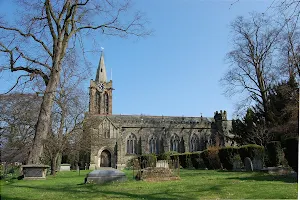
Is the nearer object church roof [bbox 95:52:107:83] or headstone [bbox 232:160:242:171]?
headstone [bbox 232:160:242:171]

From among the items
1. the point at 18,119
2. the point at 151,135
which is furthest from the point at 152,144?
the point at 18,119

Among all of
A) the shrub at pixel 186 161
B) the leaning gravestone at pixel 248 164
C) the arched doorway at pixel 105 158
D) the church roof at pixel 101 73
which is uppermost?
the church roof at pixel 101 73

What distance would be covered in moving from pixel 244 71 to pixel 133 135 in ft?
96.2

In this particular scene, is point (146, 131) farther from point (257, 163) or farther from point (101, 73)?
point (257, 163)

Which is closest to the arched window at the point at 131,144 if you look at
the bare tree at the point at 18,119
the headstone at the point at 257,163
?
the bare tree at the point at 18,119

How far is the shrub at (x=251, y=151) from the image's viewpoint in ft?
59.6

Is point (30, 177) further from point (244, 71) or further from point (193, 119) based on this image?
point (193, 119)

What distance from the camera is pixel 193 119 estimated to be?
194ft

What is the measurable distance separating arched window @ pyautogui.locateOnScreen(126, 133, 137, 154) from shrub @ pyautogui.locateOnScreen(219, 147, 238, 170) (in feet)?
101

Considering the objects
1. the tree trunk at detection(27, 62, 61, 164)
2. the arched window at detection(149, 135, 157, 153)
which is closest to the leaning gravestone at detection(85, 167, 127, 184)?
the tree trunk at detection(27, 62, 61, 164)

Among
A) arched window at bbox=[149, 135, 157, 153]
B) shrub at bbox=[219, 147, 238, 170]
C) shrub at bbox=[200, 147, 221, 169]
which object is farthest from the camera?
arched window at bbox=[149, 135, 157, 153]

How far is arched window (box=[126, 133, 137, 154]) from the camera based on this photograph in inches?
2021

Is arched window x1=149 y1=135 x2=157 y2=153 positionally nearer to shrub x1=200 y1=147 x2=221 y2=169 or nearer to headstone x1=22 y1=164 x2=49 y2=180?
shrub x1=200 y1=147 x2=221 y2=169

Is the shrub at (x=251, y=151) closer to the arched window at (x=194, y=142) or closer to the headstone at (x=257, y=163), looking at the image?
the headstone at (x=257, y=163)
